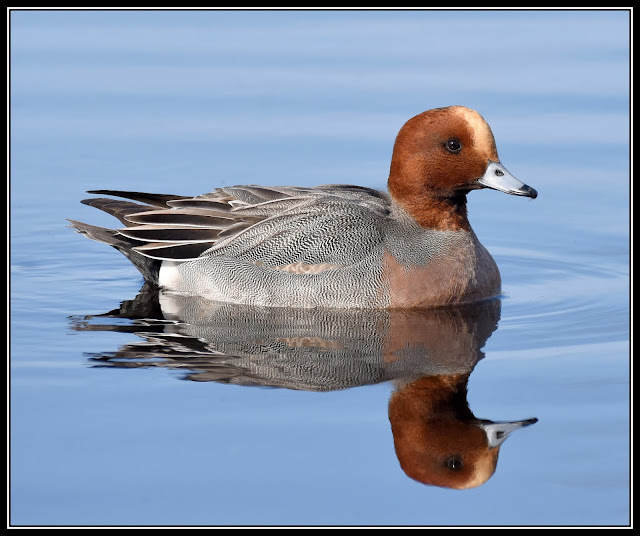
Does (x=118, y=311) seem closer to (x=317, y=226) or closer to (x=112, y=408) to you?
(x=317, y=226)

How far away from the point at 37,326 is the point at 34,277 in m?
1.30

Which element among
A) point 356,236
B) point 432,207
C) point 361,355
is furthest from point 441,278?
point 361,355

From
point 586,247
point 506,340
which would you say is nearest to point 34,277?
point 506,340

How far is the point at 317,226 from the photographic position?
865 cm

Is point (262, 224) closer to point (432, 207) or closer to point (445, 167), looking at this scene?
point (432, 207)

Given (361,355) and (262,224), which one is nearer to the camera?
(361,355)

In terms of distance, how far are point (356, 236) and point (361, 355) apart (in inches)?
48.7

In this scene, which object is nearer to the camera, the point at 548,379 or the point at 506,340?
the point at 548,379

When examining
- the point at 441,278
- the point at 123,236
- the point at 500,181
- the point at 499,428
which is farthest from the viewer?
the point at 123,236

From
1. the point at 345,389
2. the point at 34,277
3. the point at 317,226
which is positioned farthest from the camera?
the point at 34,277

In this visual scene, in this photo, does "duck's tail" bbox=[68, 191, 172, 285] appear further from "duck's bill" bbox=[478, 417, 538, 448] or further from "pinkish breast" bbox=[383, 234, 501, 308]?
"duck's bill" bbox=[478, 417, 538, 448]

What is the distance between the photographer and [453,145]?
8594mm

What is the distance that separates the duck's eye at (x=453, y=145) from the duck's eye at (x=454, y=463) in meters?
2.96

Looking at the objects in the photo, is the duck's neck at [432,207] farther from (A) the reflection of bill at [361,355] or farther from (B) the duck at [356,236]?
(A) the reflection of bill at [361,355]
